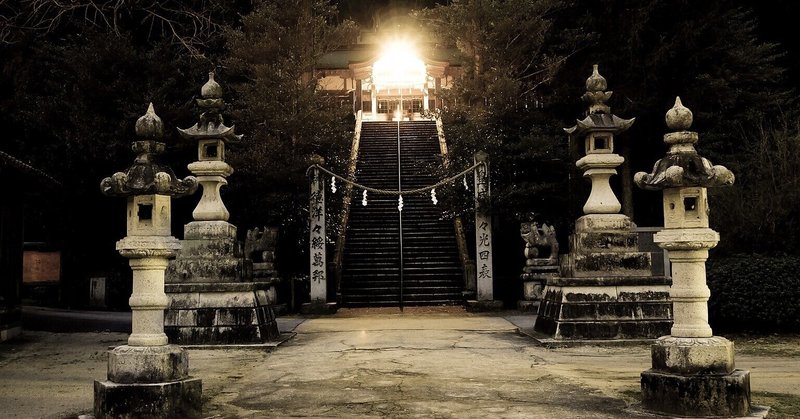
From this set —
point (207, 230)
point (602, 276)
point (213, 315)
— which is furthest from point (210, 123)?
point (602, 276)

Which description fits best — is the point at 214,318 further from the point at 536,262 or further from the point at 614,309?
the point at 536,262

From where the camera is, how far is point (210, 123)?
39.4ft

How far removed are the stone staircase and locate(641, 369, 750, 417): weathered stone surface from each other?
11405mm

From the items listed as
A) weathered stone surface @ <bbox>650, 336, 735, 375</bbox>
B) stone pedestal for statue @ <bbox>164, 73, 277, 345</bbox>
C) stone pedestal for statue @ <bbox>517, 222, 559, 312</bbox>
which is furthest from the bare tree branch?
weathered stone surface @ <bbox>650, 336, 735, 375</bbox>

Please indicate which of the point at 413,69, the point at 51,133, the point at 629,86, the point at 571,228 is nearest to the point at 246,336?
the point at 571,228

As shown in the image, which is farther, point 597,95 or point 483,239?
point 483,239

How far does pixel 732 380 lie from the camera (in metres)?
6.04

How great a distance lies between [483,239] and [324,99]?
6057 millimetres

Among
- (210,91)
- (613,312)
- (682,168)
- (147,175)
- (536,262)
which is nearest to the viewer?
(682,168)

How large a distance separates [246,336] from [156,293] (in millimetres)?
4488

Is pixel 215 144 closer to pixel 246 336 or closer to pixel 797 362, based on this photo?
pixel 246 336

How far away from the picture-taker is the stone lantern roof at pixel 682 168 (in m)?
6.63

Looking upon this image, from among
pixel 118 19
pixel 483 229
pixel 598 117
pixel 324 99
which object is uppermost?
pixel 118 19

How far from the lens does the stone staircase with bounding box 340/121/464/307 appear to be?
18.9m
